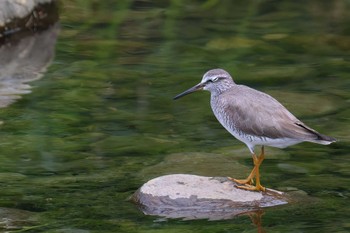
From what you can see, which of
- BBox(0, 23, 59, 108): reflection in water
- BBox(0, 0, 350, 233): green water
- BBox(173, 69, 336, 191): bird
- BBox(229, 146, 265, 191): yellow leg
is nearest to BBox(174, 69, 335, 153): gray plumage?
BBox(173, 69, 336, 191): bird

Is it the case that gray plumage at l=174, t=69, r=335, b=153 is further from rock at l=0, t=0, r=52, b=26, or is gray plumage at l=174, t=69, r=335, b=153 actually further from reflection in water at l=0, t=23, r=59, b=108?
rock at l=0, t=0, r=52, b=26

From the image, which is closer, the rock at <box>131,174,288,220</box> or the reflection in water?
the rock at <box>131,174,288,220</box>

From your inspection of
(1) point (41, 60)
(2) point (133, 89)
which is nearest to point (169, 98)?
(2) point (133, 89)

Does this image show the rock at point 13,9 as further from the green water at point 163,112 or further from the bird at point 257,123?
the bird at point 257,123

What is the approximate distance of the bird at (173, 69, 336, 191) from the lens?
722cm

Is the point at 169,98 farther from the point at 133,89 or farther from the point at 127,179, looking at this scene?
the point at 127,179

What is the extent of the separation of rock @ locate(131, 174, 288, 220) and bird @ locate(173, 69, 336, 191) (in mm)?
148

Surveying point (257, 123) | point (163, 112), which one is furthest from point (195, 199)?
point (163, 112)

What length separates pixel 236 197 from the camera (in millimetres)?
7340

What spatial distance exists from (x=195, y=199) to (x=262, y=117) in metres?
0.78

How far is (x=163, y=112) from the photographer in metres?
9.86

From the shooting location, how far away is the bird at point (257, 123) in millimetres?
7223

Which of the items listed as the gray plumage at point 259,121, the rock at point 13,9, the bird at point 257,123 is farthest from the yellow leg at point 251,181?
the rock at point 13,9

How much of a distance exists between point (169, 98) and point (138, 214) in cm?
324
